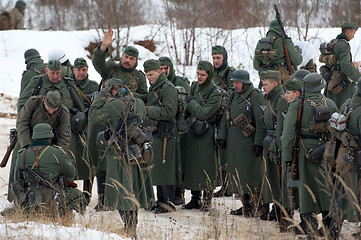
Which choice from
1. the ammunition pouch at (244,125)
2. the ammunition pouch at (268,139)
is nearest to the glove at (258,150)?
the ammunition pouch at (244,125)

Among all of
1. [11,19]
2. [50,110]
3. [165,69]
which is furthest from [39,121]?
[11,19]

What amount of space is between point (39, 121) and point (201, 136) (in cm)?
217

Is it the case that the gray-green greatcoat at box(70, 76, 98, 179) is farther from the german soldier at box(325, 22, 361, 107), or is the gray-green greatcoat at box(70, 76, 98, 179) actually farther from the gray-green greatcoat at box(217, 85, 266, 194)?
the german soldier at box(325, 22, 361, 107)

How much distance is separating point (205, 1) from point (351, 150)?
50.6ft

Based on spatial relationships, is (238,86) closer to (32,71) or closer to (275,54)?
(275,54)

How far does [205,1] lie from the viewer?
786 inches

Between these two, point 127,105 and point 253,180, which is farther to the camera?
point 253,180

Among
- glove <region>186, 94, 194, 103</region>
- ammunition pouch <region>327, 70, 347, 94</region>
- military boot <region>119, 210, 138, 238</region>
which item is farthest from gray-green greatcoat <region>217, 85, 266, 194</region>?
ammunition pouch <region>327, 70, 347, 94</region>

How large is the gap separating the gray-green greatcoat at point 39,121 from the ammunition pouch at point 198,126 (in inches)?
65.6

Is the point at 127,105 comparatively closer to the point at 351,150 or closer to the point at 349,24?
the point at 351,150

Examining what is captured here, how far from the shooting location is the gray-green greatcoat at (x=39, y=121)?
22.5ft

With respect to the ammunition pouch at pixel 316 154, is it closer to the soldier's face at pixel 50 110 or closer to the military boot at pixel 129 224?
the military boot at pixel 129 224

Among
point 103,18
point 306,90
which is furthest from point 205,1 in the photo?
point 306,90

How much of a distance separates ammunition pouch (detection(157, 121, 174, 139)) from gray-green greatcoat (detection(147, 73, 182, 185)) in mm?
30
